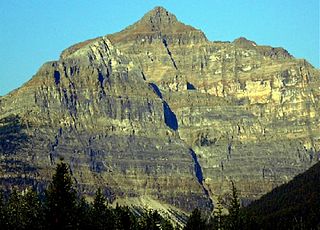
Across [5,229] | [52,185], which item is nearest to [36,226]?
[52,185]

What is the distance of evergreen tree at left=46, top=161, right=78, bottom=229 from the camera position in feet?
355

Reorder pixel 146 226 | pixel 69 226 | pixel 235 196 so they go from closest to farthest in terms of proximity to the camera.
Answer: pixel 69 226 → pixel 235 196 → pixel 146 226

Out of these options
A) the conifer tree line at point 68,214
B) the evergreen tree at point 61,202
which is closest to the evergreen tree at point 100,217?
the conifer tree line at point 68,214

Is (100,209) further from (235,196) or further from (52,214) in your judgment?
(52,214)

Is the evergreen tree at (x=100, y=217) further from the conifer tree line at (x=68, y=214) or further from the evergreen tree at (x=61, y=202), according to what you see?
the evergreen tree at (x=61, y=202)

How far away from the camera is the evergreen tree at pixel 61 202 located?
108 m

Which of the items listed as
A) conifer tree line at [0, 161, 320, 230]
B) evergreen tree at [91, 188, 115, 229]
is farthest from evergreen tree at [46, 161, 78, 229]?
evergreen tree at [91, 188, 115, 229]

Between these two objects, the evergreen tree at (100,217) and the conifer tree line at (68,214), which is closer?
the conifer tree line at (68,214)

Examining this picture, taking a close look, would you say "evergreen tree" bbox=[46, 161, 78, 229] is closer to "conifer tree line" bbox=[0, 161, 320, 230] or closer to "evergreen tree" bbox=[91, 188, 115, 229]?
"conifer tree line" bbox=[0, 161, 320, 230]

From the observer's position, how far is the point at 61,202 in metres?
111

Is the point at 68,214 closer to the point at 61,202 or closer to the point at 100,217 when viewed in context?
the point at 61,202

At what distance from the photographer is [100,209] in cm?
17688

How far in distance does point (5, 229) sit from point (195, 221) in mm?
61646

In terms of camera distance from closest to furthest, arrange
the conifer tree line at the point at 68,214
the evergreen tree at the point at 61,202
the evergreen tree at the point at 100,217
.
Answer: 1. the evergreen tree at the point at 61,202
2. the conifer tree line at the point at 68,214
3. the evergreen tree at the point at 100,217
